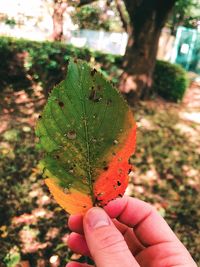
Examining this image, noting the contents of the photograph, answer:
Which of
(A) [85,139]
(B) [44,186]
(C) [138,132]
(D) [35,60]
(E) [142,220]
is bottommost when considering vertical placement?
(B) [44,186]

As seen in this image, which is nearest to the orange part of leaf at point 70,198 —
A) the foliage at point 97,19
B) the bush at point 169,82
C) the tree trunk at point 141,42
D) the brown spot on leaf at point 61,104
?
the brown spot on leaf at point 61,104

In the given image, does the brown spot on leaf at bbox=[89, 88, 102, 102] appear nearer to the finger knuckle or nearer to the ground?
the finger knuckle

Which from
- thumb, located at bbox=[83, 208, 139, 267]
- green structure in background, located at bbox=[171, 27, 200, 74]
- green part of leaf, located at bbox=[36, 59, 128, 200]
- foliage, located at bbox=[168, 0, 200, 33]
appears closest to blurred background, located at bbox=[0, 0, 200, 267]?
thumb, located at bbox=[83, 208, 139, 267]

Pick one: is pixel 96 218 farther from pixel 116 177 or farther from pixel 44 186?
pixel 44 186

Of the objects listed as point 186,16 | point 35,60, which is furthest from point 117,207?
point 186,16

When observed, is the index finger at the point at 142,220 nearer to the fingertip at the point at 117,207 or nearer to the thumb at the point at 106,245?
the fingertip at the point at 117,207

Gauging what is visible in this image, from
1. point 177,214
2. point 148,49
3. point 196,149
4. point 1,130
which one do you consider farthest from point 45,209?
point 148,49

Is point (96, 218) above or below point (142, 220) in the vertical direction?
above

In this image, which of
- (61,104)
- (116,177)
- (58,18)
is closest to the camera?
(61,104)
